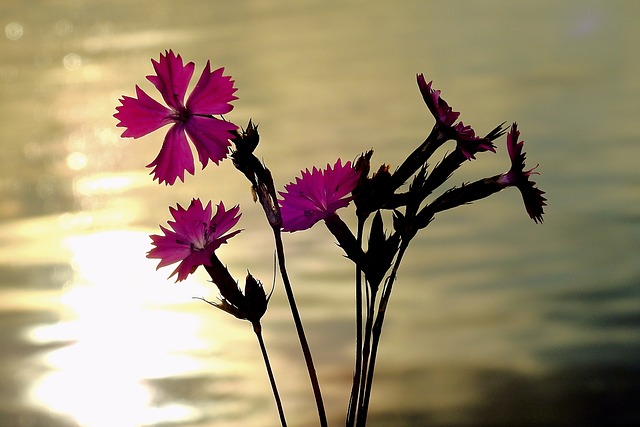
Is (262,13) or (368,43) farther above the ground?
(262,13)

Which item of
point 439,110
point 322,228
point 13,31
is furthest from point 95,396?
point 439,110

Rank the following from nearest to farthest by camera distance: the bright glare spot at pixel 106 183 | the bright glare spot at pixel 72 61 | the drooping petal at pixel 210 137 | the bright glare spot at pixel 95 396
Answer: the drooping petal at pixel 210 137, the bright glare spot at pixel 95 396, the bright glare spot at pixel 106 183, the bright glare spot at pixel 72 61

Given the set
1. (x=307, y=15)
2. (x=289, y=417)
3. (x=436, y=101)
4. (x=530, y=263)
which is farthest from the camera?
(x=307, y=15)

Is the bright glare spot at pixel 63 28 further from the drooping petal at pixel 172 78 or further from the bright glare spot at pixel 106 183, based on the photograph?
the drooping petal at pixel 172 78

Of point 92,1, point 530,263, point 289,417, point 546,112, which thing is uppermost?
point 92,1

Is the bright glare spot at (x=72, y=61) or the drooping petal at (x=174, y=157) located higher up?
the bright glare spot at (x=72, y=61)

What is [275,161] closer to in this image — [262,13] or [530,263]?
[262,13]

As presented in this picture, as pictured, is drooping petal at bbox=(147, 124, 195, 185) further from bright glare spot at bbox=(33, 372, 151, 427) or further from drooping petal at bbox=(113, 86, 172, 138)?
bright glare spot at bbox=(33, 372, 151, 427)

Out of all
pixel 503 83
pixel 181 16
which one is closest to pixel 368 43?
pixel 503 83

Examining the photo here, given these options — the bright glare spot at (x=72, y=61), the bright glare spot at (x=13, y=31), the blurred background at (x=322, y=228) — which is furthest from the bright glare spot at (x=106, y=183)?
the bright glare spot at (x=13, y=31)
